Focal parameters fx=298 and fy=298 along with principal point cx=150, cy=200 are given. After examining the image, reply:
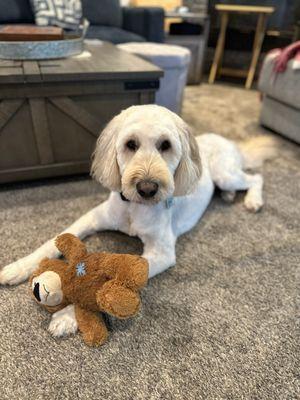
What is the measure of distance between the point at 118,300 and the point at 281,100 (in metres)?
2.52

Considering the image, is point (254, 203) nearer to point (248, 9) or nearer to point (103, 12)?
point (103, 12)

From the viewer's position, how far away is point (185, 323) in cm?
119

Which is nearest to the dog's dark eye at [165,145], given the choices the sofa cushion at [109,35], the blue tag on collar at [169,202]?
the blue tag on collar at [169,202]

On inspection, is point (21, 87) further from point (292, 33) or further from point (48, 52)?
point (292, 33)

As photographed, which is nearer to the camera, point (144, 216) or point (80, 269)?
point (80, 269)

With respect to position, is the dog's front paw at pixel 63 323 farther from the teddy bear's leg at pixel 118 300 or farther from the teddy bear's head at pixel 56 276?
the teddy bear's leg at pixel 118 300

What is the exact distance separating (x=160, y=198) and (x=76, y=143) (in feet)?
3.32

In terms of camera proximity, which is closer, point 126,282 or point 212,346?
point 126,282

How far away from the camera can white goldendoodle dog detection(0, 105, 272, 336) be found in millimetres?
1107

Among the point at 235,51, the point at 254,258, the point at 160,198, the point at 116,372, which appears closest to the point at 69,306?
the point at 116,372

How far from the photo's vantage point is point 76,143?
76.1 inches

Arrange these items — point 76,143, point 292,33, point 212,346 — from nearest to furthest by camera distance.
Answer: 1. point 212,346
2. point 76,143
3. point 292,33

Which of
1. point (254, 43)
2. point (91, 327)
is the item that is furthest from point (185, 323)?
point (254, 43)

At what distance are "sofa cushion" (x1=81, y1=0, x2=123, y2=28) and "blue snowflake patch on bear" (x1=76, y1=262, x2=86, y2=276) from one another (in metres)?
3.56
